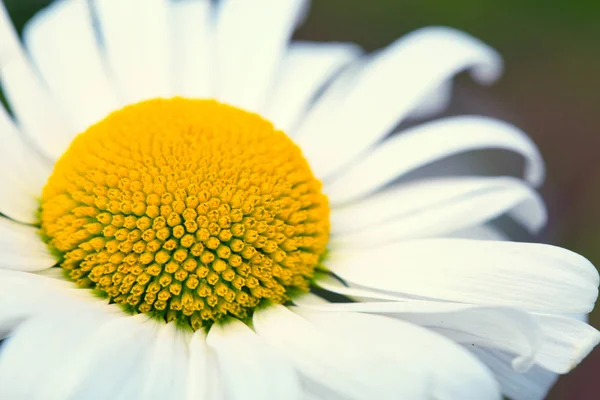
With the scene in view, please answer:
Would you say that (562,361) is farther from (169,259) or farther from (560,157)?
(560,157)

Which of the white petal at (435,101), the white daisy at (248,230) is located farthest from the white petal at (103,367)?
the white petal at (435,101)

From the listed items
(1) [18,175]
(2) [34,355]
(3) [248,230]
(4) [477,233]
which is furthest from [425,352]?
(1) [18,175]

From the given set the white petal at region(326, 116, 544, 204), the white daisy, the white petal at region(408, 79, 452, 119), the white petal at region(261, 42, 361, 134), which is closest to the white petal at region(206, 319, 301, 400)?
the white daisy

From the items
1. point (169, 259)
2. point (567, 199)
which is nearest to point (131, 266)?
point (169, 259)

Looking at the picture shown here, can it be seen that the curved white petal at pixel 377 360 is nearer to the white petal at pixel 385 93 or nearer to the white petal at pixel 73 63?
the white petal at pixel 385 93

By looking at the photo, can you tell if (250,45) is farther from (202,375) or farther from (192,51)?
(202,375)
